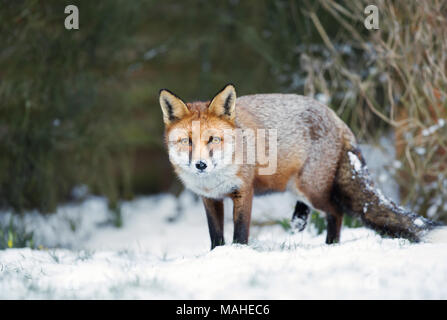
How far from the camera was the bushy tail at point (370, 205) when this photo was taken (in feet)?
13.4

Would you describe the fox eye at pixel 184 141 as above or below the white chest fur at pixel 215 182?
above

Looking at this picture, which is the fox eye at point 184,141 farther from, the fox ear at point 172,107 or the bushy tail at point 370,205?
the bushy tail at point 370,205

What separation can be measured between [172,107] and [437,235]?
2.49 m

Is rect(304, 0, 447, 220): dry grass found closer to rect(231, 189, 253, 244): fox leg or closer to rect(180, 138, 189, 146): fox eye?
rect(231, 189, 253, 244): fox leg

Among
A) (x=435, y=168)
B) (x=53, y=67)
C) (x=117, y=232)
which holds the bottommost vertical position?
(x=117, y=232)

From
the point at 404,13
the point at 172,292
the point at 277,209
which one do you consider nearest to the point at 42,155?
the point at 277,209

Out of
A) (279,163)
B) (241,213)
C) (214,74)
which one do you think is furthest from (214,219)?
(214,74)

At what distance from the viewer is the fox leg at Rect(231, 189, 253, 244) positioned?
13.5 feet

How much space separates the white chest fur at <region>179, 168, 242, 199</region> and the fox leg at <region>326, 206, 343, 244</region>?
112cm

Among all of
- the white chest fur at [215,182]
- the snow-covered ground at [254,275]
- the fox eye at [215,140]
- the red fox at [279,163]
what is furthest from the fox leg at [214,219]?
the fox eye at [215,140]

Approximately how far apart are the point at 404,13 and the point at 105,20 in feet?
14.4

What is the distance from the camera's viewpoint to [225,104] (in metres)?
4.06

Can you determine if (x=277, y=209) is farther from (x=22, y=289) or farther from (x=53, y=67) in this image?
(x=22, y=289)
